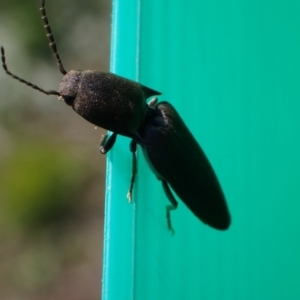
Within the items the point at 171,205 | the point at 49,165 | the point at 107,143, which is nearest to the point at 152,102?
the point at 107,143

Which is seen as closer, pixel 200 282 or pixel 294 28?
pixel 200 282

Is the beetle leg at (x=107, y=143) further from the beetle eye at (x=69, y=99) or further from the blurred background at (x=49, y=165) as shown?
the blurred background at (x=49, y=165)

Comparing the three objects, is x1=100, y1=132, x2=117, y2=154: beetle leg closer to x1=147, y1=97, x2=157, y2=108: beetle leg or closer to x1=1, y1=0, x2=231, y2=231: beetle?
x1=1, y1=0, x2=231, y2=231: beetle

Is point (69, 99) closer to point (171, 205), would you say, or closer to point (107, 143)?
point (107, 143)

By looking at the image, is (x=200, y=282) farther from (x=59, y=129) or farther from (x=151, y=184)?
(x=59, y=129)

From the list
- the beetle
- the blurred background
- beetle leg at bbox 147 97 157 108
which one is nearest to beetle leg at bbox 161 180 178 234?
the beetle

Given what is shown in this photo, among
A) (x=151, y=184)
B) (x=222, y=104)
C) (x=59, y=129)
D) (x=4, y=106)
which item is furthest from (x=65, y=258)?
(x=222, y=104)

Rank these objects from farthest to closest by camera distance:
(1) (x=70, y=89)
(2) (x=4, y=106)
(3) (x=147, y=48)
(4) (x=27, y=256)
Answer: (2) (x=4, y=106), (4) (x=27, y=256), (1) (x=70, y=89), (3) (x=147, y=48)

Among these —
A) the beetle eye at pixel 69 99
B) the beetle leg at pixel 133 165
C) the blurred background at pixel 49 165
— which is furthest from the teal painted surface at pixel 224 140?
the blurred background at pixel 49 165
